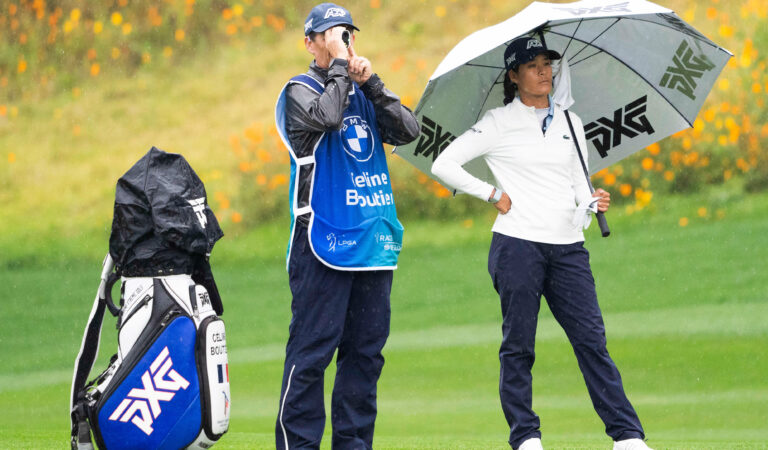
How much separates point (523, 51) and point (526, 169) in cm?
47

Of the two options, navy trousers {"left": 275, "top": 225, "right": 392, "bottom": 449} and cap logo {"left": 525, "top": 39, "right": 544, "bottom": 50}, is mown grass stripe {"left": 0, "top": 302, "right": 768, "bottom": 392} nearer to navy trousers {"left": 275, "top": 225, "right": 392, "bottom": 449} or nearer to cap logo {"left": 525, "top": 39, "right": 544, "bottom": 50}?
cap logo {"left": 525, "top": 39, "right": 544, "bottom": 50}

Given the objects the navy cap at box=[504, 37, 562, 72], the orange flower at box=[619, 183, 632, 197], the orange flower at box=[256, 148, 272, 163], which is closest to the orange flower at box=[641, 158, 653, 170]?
the orange flower at box=[619, 183, 632, 197]

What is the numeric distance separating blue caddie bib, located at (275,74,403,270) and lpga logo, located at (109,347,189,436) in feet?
2.21

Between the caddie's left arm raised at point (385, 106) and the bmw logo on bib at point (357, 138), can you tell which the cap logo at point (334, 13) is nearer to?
the caddie's left arm raised at point (385, 106)

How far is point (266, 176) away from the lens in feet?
38.1

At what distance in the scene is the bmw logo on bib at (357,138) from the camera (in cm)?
407

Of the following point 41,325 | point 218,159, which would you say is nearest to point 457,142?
point 41,325

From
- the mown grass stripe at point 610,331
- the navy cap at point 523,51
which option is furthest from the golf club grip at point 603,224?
the mown grass stripe at point 610,331

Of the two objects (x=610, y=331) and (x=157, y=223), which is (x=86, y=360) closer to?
(x=157, y=223)

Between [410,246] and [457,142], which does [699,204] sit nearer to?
[410,246]

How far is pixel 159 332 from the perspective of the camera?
4.18 m

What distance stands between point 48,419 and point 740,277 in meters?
5.74

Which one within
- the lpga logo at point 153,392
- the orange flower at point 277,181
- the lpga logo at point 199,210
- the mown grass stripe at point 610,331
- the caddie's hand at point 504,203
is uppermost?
the orange flower at point 277,181

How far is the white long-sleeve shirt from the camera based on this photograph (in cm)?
438
